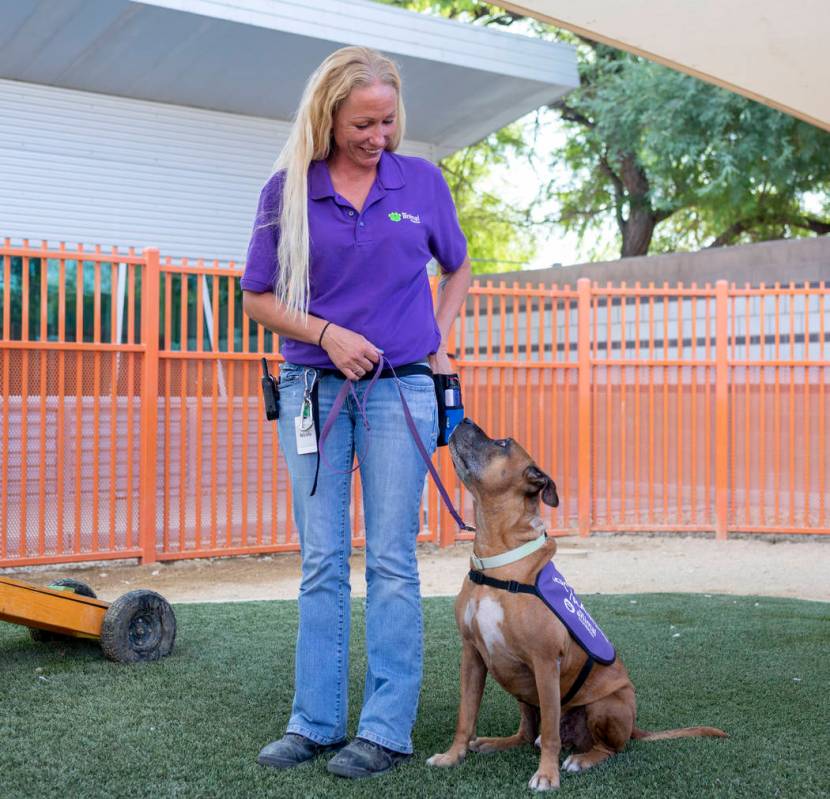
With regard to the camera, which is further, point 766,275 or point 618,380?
point 766,275

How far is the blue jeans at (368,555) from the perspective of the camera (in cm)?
325

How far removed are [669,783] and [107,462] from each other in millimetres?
6100

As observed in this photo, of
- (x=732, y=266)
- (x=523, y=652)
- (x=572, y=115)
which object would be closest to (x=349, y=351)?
(x=523, y=652)

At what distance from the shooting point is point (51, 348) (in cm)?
767

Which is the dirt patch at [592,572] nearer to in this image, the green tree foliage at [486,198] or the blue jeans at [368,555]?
the blue jeans at [368,555]

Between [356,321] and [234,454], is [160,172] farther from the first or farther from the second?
[356,321]

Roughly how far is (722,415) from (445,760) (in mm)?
7788

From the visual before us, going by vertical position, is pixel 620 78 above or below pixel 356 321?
above

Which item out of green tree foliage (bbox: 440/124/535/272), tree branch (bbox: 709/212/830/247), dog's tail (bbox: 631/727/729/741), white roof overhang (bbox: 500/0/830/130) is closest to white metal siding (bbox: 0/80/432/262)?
white roof overhang (bbox: 500/0/830/130)

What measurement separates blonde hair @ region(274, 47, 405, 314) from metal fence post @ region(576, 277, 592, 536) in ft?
23.5

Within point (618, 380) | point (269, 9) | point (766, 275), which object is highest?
point (269, 9)

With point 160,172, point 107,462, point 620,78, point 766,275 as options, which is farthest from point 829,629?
point 620,78

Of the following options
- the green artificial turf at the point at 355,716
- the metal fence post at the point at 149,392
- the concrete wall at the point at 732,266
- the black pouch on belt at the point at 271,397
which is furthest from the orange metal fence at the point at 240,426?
the black pouch on belt at the point at 271,397

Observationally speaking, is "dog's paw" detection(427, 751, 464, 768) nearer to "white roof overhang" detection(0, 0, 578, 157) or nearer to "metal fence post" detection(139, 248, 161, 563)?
"metal fence post" detection(139, 248, 161, 563)
